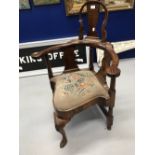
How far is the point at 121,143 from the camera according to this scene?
5.81 feet

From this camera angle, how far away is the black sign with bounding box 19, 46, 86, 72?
2525 mm

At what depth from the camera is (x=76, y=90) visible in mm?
1685

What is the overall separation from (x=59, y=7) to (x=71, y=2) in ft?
0.47

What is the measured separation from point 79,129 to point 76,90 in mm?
419

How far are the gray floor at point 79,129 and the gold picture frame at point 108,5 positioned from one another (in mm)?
785

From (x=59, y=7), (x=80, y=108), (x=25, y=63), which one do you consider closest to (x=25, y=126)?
(x=80, y=108)

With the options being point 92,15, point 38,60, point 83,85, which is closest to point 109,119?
point 83,85

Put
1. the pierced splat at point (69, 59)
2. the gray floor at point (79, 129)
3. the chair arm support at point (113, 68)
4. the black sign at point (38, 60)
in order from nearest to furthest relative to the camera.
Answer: the chair arm support at point (113, 68), the gray floor at point (79, 129), the pierced splat at point (69, 59), the black sign at point (38, 60)

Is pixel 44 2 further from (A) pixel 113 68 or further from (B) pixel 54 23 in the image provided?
(A) pixel 113 68

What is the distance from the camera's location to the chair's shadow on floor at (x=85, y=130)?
1.80 meters

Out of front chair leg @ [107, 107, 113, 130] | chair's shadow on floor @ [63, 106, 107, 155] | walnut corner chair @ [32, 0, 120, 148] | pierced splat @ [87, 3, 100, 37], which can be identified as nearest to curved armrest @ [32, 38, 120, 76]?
walnut corner chair @ [32, 0, 120, 148]

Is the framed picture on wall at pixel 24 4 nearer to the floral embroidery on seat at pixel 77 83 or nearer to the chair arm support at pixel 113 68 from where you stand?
the floral embroidery on seat at pixel 77 83

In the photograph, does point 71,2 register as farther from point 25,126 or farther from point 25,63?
point 25,126

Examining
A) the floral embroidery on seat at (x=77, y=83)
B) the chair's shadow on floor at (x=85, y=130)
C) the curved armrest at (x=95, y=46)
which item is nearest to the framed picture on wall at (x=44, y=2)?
the curved armrest at (x=95, y=46)
